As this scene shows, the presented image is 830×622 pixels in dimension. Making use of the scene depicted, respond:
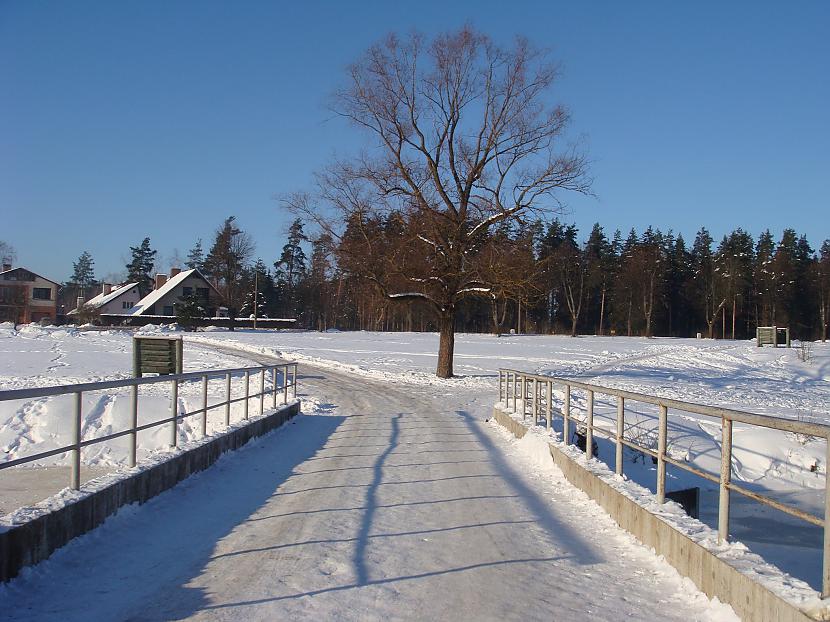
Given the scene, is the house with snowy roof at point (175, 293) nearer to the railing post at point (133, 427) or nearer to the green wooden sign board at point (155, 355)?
the green wooden sign board at point (155, 355)

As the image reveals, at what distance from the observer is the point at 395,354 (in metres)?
43.1

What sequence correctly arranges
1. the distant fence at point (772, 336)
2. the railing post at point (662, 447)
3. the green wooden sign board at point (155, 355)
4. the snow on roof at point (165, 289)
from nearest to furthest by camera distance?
1. the railing post at point (662, 447)
2. the green wooden sign board at point (155, 355)
3. the distant fence at point (772, 336)
4. the snow on roof at point (165, 289)

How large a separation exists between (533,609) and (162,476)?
4.90 meters

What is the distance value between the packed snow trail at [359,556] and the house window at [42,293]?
91779mm

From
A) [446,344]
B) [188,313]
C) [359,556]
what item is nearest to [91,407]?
[359,556]

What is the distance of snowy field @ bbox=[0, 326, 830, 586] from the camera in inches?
514

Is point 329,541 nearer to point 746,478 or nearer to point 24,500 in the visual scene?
point 24,500

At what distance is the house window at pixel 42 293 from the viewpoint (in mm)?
91375

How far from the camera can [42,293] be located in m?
92.1

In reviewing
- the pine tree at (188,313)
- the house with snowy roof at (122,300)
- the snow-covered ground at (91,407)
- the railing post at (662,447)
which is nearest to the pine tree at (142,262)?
the house with snowy roof at (122,300)

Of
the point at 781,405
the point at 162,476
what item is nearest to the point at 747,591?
the point at 162,476

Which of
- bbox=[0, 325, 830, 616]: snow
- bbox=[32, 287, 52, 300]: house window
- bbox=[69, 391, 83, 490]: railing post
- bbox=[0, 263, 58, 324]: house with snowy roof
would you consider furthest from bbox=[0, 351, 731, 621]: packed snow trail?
bbox=[32, 287, 52, 300]: house window

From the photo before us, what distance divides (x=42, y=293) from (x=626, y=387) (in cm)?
8458

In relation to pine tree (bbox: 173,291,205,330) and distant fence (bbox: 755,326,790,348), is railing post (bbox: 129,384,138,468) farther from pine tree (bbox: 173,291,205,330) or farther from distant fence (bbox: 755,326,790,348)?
pine tree (bbox: 173,291,205,330)
